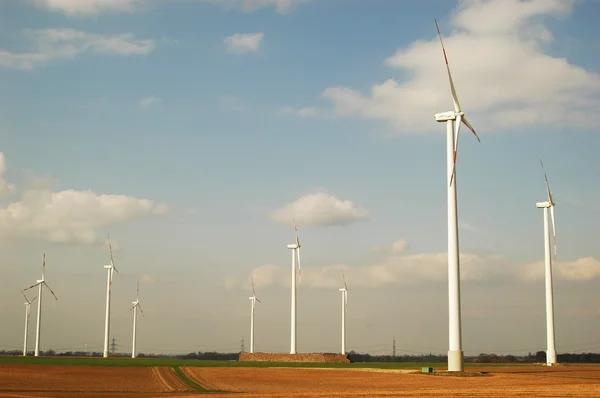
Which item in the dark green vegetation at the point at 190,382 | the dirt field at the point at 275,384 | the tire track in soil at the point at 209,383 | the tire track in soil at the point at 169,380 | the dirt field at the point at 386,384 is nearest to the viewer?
the dirt field at the point at 386,384

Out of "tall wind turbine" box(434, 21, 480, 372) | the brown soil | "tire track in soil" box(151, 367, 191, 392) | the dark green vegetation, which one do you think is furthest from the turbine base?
the brown soil

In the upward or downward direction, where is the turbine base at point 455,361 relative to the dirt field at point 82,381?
upward

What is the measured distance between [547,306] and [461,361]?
34391 mm

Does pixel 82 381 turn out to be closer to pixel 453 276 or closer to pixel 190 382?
pixel 190 382

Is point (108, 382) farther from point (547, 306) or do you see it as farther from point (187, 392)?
point (547, 306)

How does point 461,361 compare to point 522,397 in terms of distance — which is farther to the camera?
point 461,361

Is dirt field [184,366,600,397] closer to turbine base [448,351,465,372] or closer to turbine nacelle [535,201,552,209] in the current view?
turbine base [448,351,465,372]

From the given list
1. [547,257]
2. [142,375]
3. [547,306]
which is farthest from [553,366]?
[142,375]

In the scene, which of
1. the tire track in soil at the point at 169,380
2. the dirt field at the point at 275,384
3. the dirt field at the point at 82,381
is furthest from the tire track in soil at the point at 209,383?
the dirt field at the point at 82,381

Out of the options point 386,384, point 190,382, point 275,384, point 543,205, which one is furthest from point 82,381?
point 543,205

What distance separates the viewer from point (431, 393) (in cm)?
5053

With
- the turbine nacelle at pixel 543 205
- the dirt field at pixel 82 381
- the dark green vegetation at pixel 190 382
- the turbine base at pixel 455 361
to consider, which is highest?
the turbine nacelle at pixel 543 205

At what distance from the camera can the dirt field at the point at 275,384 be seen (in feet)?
172

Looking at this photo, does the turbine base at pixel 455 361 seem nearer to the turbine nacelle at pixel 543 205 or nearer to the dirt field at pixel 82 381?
the dirt field at pixel 82 381
